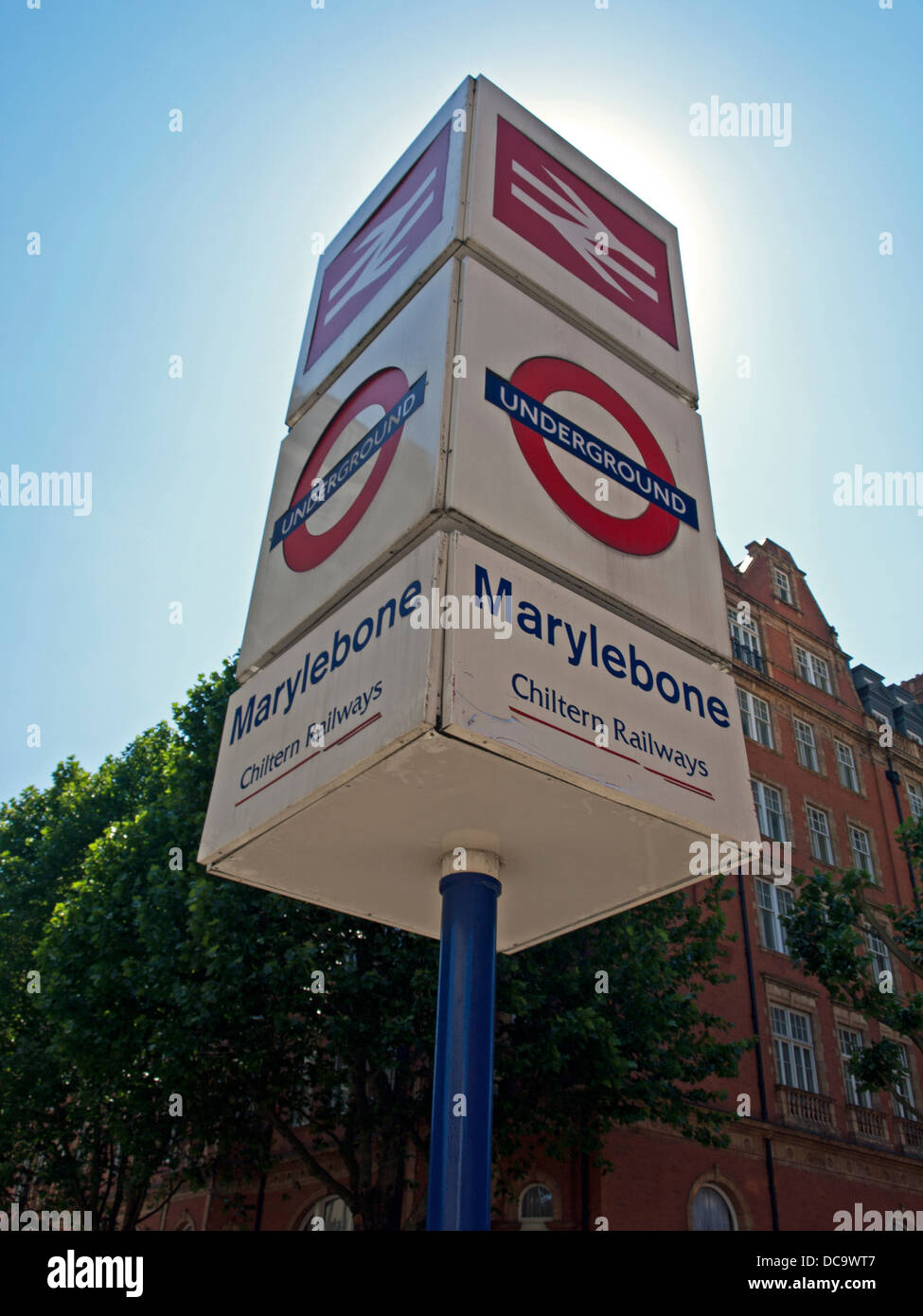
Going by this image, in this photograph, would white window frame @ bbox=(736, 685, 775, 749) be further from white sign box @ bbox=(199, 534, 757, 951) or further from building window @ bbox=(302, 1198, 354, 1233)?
white sign box @ bbox=(199, 534, 757, 951)

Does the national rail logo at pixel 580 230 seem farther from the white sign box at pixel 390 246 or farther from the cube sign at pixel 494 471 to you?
the cube sign at pixel 494 471

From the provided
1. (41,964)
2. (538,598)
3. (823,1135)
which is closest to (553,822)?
(538,598)

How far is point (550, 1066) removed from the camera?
48.3 ft

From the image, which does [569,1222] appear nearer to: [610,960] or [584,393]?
[610,960]

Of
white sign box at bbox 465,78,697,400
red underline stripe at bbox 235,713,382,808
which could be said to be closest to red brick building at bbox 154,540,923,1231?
white sign box at bbox 465,78,697,400

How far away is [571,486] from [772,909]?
2374cm

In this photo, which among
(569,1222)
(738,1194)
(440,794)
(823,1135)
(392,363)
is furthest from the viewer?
(823,1135)

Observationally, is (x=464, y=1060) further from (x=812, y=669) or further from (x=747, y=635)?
(x=812, y=669)

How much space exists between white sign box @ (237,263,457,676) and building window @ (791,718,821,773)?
87.7 ft

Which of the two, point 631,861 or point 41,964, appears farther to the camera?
point 41,964

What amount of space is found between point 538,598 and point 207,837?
249 centimetres

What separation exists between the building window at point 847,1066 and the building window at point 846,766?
310 inches
